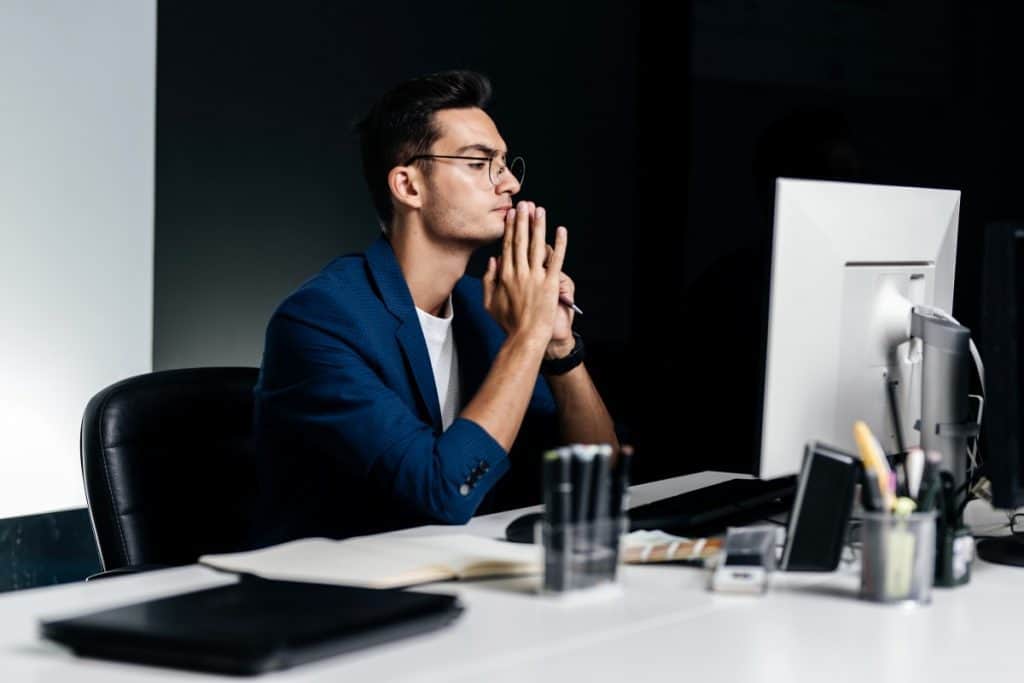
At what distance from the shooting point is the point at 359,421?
2.02 metres

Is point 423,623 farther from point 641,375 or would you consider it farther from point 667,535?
point 641,375

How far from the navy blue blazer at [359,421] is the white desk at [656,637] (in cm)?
44

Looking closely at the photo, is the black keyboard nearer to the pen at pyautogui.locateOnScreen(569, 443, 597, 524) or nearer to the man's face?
the pen at pyautogui.locateOnScreen(569, 443, 597, 524)

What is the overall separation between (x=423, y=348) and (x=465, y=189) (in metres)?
0.34

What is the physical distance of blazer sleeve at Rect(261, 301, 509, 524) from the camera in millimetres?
1968

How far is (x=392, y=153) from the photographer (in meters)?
2.46

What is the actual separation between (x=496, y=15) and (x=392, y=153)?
188cm

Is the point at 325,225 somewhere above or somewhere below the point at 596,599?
above

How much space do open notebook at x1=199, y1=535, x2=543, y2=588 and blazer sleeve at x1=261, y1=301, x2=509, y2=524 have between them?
0.30 metres

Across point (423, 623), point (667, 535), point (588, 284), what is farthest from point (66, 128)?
point (423, 623)

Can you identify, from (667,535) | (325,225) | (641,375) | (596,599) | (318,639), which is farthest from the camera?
→ (641,375)

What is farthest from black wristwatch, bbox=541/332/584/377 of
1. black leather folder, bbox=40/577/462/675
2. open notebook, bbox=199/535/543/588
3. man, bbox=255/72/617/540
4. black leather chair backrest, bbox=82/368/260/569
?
black leather folder, bbox=40/577/462/675

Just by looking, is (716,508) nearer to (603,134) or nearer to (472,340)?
(472,340)

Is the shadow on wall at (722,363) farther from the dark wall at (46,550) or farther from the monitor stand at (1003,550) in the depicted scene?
the dark wall at (46,550)
